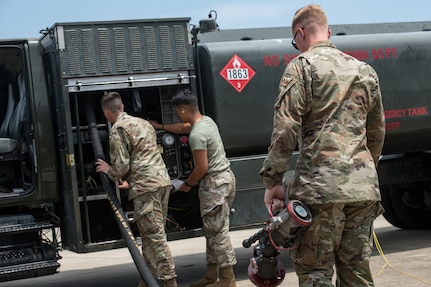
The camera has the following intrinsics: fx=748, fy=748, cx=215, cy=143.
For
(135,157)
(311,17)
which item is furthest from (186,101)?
(311,17)

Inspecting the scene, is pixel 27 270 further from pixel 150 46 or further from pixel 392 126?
pixel 392 126

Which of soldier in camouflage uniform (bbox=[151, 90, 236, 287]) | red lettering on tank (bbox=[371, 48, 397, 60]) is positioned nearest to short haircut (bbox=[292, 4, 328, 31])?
soldier in camouflage uniform (bbox=[151, 90, 236, 287])

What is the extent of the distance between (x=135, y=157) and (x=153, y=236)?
2.22 feet

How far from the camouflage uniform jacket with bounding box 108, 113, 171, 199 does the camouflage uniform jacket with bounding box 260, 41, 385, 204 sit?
8.09 feet

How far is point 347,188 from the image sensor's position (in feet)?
12.3

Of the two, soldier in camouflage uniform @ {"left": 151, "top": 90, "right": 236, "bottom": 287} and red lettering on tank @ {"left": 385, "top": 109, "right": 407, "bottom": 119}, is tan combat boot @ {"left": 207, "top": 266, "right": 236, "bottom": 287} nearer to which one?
soldier in camouflage uniform @ {"left": 151, "top": 90, "right": 236, "bottom": 287}

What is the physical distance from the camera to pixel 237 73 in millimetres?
6992

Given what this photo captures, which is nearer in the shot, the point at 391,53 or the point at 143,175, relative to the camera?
the point at 143,175

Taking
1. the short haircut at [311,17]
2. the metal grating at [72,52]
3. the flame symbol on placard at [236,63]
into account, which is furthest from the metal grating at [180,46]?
the short haircut at [311,17]

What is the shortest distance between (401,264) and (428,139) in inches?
59.5

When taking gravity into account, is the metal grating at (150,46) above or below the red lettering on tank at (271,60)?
above

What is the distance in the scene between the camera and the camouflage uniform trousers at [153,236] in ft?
20.2

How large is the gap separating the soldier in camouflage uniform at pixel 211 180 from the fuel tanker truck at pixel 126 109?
39 centimetres

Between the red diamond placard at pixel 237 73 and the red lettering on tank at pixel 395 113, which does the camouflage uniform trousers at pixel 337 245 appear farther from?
the red lettering on tank at pixel 395 113
